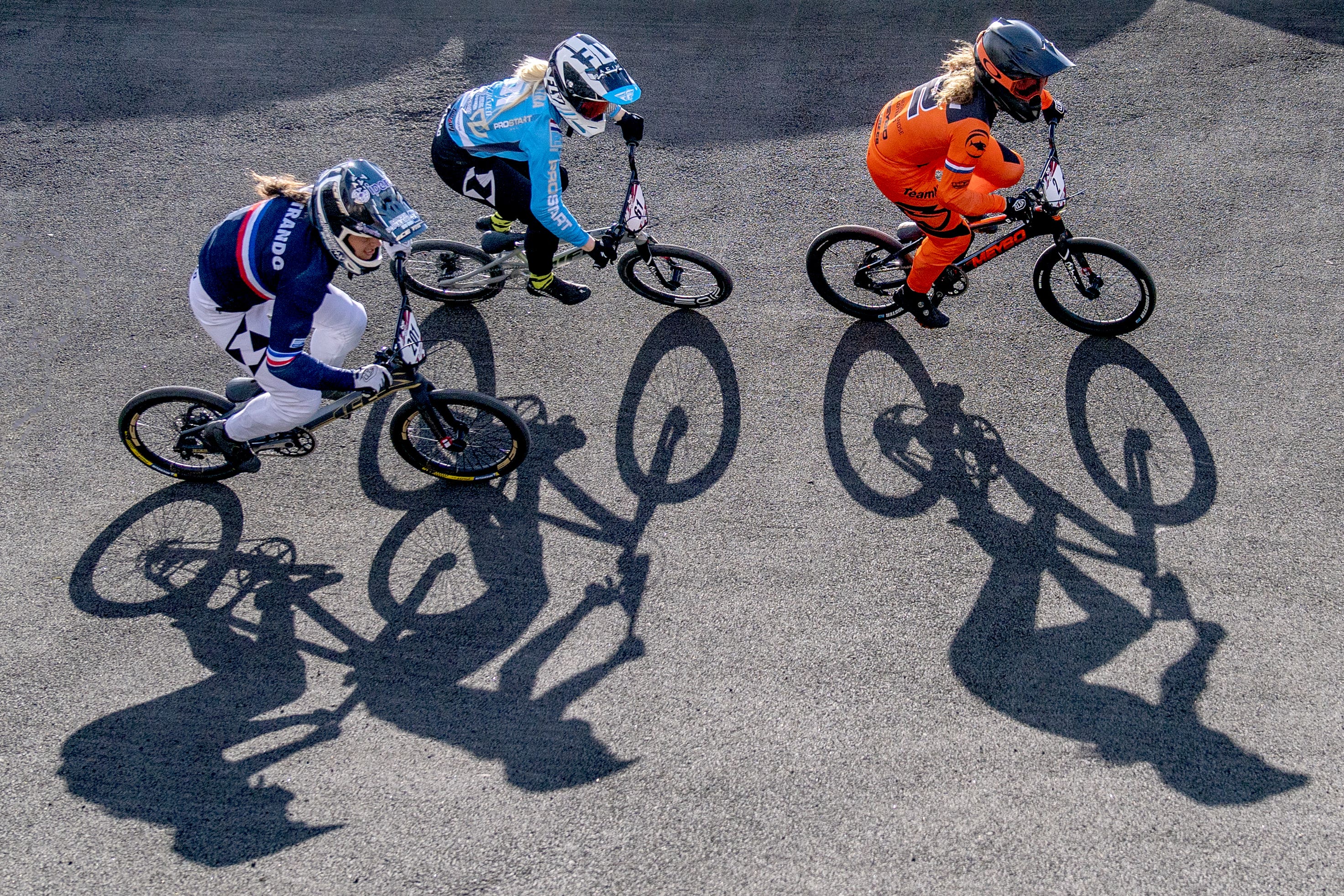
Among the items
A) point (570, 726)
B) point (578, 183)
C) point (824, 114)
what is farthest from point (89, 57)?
point (570, 726)

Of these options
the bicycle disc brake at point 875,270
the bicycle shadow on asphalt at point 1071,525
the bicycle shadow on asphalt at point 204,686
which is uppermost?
Result: the bicycle disc brake at point 875,270

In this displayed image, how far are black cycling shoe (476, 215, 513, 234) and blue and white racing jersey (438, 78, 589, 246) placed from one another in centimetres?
66

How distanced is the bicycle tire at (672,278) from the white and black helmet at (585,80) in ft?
3.86

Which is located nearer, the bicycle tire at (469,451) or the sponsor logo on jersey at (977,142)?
the sponsor logo on jersey at (977,142)

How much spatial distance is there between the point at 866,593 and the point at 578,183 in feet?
15.7

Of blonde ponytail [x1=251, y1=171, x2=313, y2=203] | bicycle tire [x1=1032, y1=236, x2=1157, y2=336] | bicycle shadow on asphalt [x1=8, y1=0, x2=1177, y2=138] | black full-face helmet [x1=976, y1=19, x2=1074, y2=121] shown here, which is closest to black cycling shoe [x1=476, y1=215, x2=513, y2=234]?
blonde ponytail [x1=251, y1=171, x2=313, y2=203]

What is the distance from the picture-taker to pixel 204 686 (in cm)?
523

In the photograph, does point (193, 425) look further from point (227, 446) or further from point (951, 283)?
point (951, 283)

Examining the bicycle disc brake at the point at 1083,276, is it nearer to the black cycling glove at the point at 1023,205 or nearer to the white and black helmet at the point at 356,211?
the black cycling glove at the point at 1023,205

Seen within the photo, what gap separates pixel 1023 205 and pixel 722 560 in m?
3.24

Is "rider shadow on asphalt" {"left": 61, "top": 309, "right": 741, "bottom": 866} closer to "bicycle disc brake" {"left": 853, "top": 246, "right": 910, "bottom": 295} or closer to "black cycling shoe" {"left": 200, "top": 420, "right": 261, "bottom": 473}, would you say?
"black cycling shoe" {"left": 200, "top": 420, "right": 261, "bottom": 473}

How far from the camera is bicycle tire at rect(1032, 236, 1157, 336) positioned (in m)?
6.24

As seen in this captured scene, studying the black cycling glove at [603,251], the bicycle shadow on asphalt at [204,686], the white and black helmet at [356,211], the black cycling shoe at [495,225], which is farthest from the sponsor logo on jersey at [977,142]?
the bicycle shadow on asphalt at [204,686]

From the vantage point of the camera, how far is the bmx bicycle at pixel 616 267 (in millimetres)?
6523
